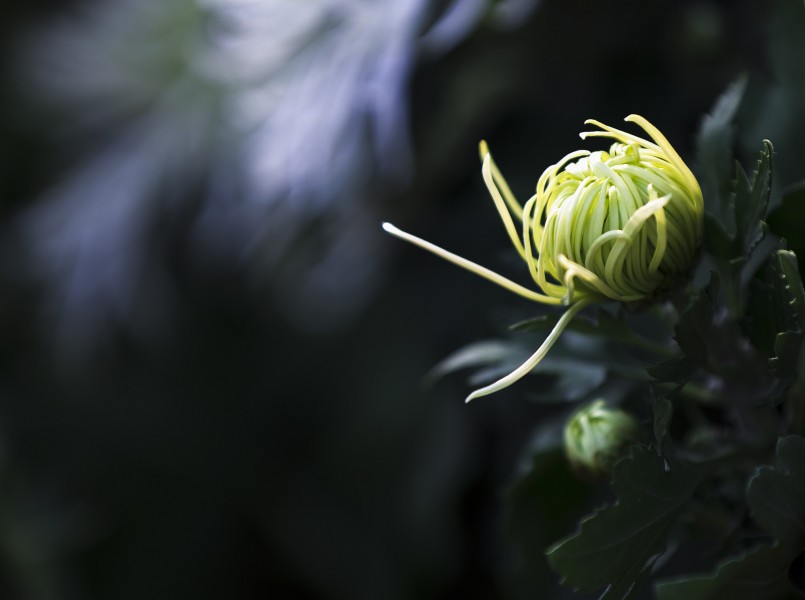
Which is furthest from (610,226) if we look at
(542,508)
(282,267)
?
(282,267)

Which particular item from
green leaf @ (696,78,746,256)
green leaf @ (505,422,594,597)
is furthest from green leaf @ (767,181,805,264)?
green leaf @ (505,422,594,597)

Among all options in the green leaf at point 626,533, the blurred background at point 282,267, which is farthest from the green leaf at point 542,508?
the green leaf at point 626,533

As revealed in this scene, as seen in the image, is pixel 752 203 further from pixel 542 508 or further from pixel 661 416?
pixel 542 508

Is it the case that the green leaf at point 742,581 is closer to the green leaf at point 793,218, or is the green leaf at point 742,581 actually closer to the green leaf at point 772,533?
the green leaf at point 772,533

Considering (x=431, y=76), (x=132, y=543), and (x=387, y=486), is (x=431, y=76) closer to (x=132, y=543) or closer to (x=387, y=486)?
(x=387, y=486)

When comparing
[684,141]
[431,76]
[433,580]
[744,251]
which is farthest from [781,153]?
[433,580]
